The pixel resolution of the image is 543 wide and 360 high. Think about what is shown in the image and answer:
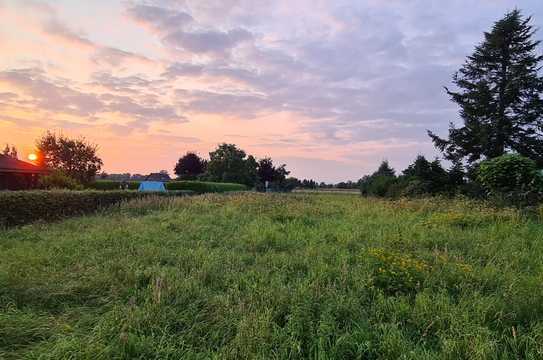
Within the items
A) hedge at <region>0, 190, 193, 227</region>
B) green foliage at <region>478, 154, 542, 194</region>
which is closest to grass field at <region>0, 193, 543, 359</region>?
hedge at <region>0, 190, 193, 227</region>

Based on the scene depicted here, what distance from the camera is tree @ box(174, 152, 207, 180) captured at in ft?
203

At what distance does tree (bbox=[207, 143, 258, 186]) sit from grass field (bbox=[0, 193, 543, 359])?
38506mm

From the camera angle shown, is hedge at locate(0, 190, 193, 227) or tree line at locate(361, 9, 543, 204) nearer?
hedge at locate(0, 190, 193, 227)

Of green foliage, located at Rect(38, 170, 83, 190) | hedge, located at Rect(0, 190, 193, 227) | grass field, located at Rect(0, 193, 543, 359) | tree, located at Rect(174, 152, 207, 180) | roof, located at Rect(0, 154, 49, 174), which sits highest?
tree, located at Rect(174, 152, 207, 180)

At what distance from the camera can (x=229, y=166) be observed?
46312 millimetres

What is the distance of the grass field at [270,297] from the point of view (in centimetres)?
318

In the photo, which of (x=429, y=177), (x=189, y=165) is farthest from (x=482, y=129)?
(x=189, y=165)

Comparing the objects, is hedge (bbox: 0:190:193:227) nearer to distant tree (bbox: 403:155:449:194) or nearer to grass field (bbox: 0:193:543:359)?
grass field (bbox: 0:193:543:359)

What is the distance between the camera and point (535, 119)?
23.6 metres

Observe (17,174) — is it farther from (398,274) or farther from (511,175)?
(511,175)

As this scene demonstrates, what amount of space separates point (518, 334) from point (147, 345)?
3.51 m

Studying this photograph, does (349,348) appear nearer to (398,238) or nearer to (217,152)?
(398,238)

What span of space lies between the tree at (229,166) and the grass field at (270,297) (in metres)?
38.5

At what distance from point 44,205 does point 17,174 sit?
1778 centimetres
